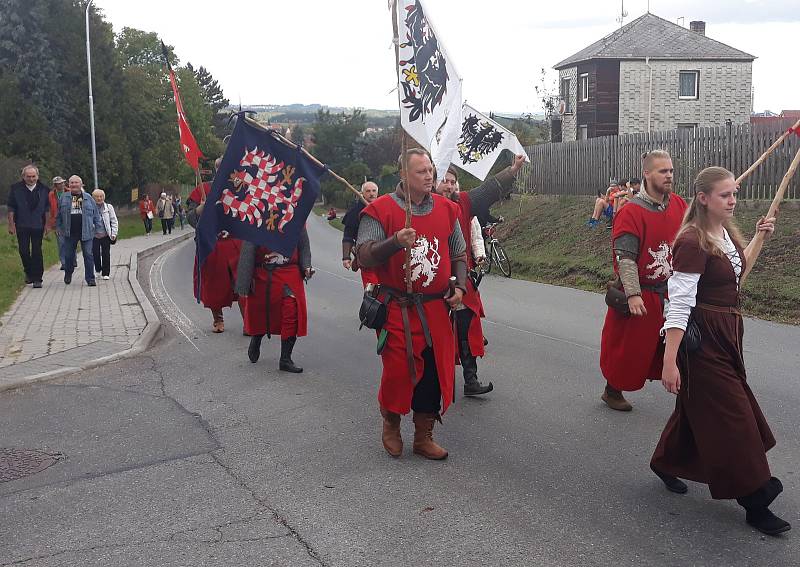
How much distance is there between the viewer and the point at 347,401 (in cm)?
754

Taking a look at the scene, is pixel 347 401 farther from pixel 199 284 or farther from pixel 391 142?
pixel 391 142

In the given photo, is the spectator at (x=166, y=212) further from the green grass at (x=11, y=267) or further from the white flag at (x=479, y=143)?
the white flag at (x=479, y=143)

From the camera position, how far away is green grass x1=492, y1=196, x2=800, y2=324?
12539 mm

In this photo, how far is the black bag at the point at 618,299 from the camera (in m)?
6.62

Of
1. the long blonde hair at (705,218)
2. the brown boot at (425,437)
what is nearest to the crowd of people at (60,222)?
the brown boot at (425,437)

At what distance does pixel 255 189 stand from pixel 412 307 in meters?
2.45

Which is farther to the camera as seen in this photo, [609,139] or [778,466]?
[609,139]

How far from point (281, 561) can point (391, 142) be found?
7422 cm

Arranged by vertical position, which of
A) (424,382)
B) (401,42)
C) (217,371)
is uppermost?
(401,42)

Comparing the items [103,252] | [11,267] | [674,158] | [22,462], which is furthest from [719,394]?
[674,158]

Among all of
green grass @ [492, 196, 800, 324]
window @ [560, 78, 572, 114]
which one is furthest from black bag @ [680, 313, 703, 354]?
window @ [560, 78, 572, 114]

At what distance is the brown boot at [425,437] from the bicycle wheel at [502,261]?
486 inches

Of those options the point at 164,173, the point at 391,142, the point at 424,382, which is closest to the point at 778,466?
the point at 424,382

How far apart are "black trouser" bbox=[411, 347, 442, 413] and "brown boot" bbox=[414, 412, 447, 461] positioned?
0.16 feet
